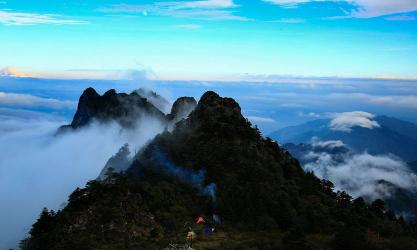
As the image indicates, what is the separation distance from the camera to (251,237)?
68.9 metres

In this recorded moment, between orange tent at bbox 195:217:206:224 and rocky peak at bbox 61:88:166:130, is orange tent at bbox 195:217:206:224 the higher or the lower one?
the lower one

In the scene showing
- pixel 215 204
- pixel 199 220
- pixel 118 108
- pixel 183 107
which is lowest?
pixel 199 220

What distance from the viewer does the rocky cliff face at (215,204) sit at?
64625 millimetres

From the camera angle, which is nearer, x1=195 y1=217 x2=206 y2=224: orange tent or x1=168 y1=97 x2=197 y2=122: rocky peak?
x1=195 y1=217 x2=206 y2=224: orange tent

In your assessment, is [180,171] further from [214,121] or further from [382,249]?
[382,249]

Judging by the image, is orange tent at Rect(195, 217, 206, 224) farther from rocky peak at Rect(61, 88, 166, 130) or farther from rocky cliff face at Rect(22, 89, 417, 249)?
rocky peak at Rect(61, 88, 166, 130)

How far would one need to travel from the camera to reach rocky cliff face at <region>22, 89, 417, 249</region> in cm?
6462

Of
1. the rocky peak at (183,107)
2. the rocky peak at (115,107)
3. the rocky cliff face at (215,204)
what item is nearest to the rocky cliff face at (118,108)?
the rocky peak at (115,107)

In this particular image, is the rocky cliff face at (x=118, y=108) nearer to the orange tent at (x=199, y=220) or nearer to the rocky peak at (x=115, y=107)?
the rocky peak at (x=115, y=107)

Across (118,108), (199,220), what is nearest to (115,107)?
(118,108)

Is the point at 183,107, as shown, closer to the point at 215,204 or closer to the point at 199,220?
the point at 215,204

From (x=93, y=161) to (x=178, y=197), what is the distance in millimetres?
126210

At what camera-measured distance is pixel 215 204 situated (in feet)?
263

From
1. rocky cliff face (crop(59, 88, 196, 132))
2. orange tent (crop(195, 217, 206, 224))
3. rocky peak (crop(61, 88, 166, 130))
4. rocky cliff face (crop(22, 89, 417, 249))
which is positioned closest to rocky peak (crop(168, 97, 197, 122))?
rocky cliff face (crop(59, 88, 196, 132))
